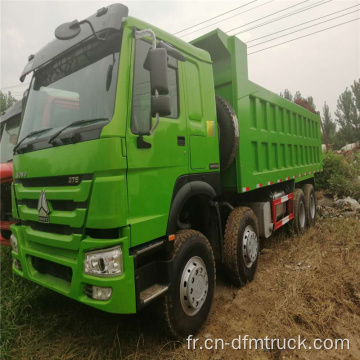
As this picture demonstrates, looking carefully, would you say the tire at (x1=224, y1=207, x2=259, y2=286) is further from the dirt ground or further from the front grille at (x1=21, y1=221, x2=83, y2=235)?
the front grille at (x1=21, y1=221, x2=83, y2=235)

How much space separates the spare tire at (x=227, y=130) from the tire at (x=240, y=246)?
27.3 inches

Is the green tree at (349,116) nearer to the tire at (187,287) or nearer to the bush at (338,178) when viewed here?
the bush at (338,178)

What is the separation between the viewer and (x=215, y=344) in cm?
235

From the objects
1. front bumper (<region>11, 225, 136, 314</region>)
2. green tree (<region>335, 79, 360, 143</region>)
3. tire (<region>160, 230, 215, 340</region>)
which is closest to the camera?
front bumper (<region>11, 225, 136, 314</region>)

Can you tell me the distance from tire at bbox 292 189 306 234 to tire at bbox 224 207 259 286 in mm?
1908

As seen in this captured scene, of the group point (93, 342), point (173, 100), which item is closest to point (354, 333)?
point (93, 342)

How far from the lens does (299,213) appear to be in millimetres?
5293

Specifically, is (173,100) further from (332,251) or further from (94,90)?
(332,251)

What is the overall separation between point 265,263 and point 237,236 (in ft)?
4.25

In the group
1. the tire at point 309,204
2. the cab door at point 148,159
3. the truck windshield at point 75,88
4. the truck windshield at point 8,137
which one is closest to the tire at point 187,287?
the cab door at point 148,159

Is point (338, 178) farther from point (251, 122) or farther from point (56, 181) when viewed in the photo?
point (56, 181)

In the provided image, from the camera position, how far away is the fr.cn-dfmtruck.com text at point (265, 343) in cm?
222

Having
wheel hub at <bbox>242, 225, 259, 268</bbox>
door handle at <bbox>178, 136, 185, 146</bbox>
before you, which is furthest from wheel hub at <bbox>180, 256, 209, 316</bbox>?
door handle at <bbox>178, 136, 185, 146</bbox>

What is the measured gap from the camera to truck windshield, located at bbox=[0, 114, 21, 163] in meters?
4.84
